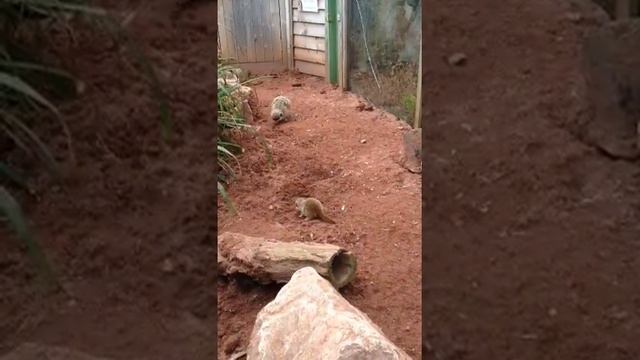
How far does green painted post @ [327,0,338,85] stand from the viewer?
572 cm

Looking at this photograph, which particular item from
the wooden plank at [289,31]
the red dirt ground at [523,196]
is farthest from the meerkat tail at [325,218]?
the wooden plank at [289,31]

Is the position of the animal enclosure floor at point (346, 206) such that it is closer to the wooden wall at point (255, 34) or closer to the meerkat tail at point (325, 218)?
the meerkat tail at point (325, 218)

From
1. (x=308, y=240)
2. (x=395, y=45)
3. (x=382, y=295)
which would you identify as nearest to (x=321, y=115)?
(x=395, y=45)

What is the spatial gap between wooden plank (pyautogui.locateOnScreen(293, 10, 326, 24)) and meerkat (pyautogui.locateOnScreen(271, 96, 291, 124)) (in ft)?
4.53

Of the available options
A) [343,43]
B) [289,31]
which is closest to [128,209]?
[343,43]

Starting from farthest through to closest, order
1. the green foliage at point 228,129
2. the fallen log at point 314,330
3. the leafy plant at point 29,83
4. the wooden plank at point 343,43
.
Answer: the wooden plank at point 343,43, the green foliage at point 228,129, the fallen log at point 314,330, the leafy plant at point 29,83

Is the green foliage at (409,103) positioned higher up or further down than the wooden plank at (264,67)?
higher up

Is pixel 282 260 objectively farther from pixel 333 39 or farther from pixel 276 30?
pixel 276 30

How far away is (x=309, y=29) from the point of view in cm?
641

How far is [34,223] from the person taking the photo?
966mm

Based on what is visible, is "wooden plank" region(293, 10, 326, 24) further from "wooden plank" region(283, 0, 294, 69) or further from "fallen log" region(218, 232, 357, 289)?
"fallen log" region(218, 232, 357, 289)

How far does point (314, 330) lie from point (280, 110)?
2952 mm

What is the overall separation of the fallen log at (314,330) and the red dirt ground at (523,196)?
66 centimetres

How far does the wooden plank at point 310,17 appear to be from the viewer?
6133 millimetres
